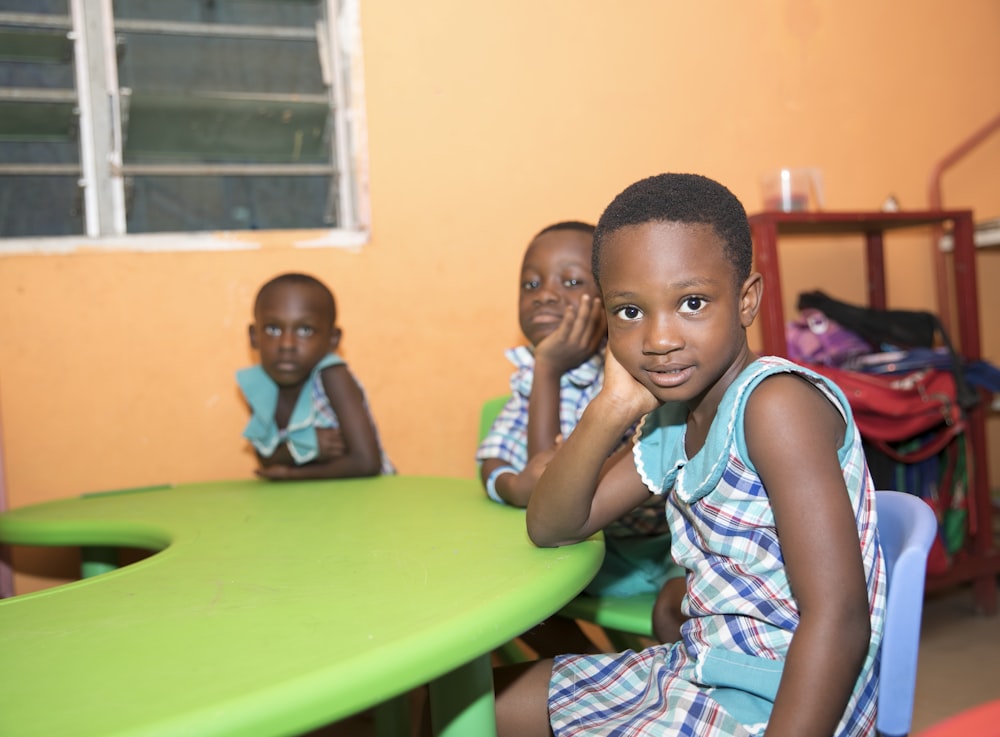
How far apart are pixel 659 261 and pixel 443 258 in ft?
5.67

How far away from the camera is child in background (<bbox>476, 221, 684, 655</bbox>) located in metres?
1.73

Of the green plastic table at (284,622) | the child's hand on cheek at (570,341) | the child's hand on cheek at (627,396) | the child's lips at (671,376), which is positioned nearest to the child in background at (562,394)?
the child's hand on cheek at (570,341)

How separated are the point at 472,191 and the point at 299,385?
0.85m

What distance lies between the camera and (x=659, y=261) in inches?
43.6

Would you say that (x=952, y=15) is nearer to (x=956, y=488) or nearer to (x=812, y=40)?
(x=812, y=40)

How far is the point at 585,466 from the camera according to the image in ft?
4.12

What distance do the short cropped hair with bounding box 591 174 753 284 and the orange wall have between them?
64.4 inches

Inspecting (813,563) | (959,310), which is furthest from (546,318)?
(959,310)

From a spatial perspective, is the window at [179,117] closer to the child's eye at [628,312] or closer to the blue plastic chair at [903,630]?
the child's eye at [628,312]

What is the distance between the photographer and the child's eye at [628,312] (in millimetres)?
1154

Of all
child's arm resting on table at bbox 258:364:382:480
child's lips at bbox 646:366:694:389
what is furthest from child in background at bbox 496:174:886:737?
child's arm resting on table at bbox 258:364:382:480

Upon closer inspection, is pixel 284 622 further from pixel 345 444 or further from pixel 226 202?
pixel 226 202

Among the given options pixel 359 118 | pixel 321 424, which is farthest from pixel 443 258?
pixel 321 424

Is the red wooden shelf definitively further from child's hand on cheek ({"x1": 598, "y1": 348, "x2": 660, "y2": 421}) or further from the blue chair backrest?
the blue chair backrest
